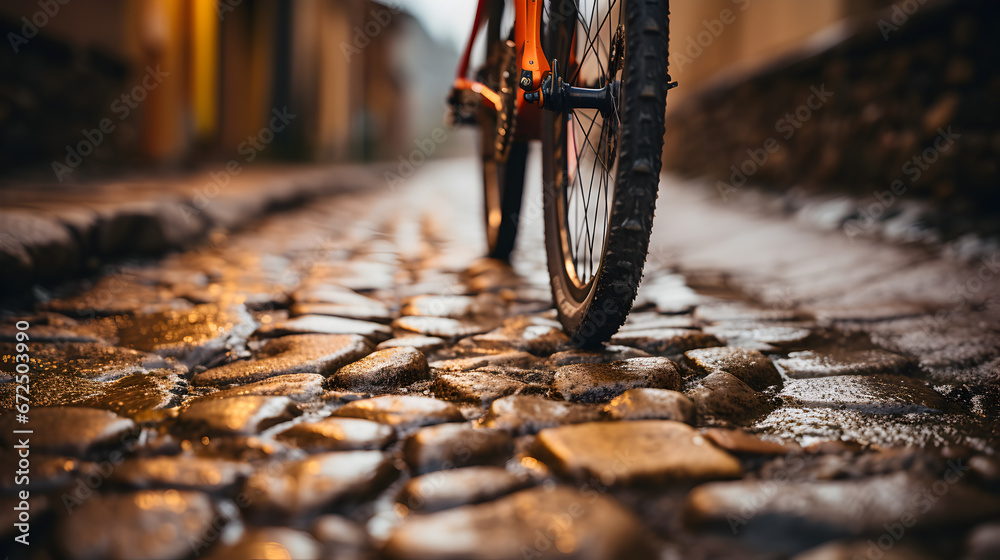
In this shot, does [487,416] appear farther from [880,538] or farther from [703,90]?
[703,90]

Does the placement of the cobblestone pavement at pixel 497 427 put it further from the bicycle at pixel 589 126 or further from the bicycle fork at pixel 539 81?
the bicycle fork at pixel 539 81

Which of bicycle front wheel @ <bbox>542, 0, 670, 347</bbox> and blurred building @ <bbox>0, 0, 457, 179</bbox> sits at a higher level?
blurred building @ <bbox>0, 0, 457, 179</bbox>

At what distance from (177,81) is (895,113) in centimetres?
630

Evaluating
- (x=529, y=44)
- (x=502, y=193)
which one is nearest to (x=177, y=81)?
(x=502, y=193)

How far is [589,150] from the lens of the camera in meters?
1.74

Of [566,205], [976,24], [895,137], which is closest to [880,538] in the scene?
Result: [566,205]

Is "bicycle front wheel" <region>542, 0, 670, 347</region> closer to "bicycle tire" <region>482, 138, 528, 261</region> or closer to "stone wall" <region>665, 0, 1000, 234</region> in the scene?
"bicycle tire" <region>482, 138, 528, 261</region>

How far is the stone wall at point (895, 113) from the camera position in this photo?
2711 millimetres

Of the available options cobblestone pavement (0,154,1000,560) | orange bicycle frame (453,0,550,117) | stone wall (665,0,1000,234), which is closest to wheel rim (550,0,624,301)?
orange bicycle frame (453,0,550,117)

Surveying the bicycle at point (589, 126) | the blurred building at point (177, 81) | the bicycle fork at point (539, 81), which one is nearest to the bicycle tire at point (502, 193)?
the bicycle at point (589, 126)

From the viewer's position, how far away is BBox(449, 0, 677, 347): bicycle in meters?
1.22

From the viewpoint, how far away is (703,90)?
6.89 m

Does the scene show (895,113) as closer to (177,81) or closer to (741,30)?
(741,30)

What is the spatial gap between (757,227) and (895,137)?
0.87m
